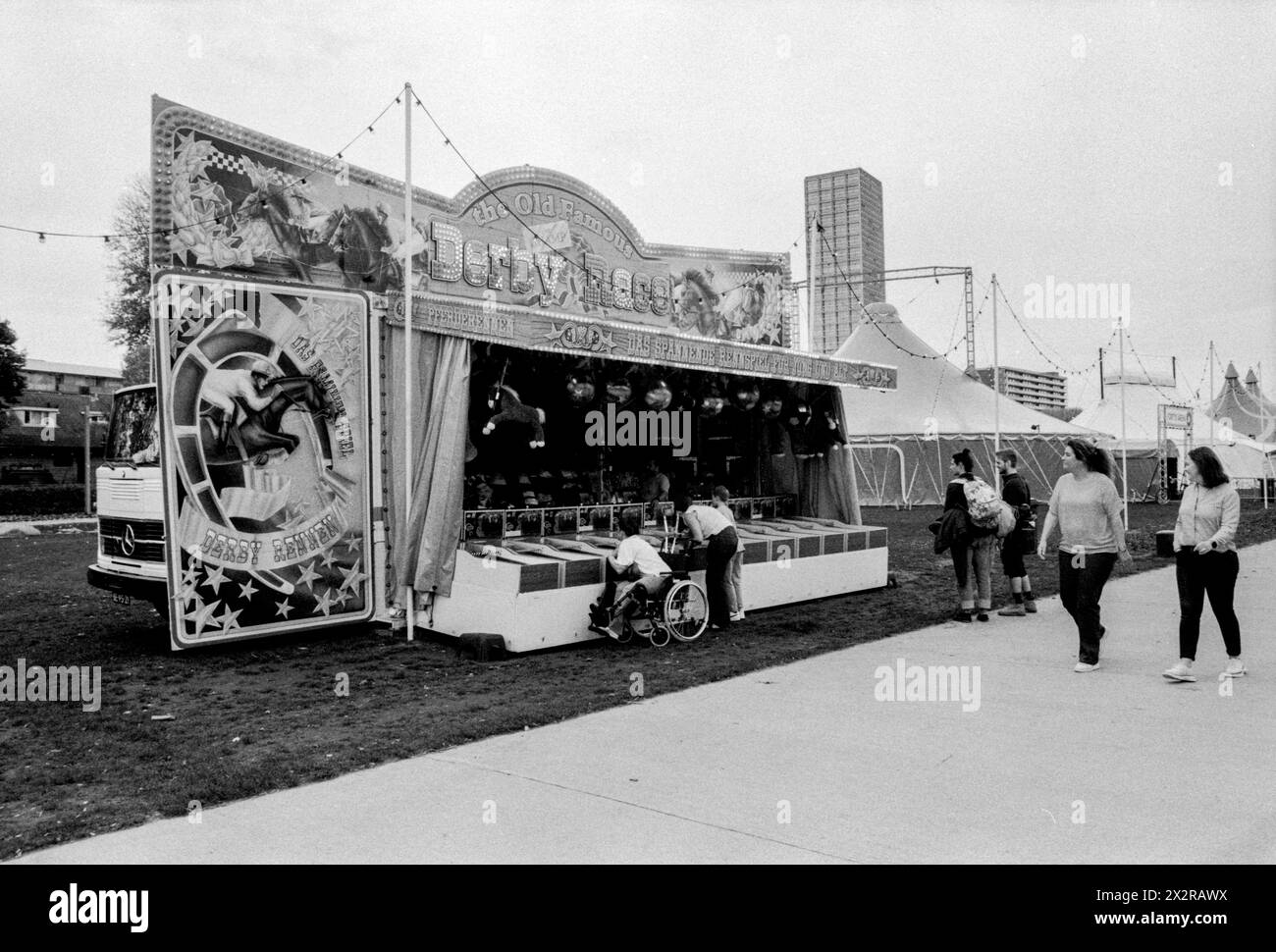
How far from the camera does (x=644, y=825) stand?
397cm

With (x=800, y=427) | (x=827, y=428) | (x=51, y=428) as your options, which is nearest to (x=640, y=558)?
(x=800, y=427)

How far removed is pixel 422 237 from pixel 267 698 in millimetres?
4746

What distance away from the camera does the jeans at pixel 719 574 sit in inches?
361

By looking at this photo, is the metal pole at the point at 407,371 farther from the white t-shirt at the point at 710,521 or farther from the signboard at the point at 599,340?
the white t-shirt at the point at 710,521

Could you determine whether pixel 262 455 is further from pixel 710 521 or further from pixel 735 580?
pixel 735 580

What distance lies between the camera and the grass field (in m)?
4.54

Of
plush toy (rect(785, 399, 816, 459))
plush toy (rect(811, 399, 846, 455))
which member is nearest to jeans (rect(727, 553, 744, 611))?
plush toy (rect(785, 399, 816, 459))

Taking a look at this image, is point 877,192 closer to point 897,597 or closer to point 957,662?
point 897,597

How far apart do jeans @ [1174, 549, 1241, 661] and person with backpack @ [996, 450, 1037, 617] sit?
3.45 m

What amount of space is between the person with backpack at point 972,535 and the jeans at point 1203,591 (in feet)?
8.85

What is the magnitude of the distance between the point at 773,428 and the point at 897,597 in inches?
120

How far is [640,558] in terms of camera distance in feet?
27.2

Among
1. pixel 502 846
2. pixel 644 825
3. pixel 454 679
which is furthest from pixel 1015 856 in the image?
pixel 454 679

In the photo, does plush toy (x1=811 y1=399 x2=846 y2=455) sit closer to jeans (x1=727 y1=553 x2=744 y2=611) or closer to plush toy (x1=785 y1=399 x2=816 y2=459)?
plush toy (x1=785 y1=399 x2=816 y2=459)
